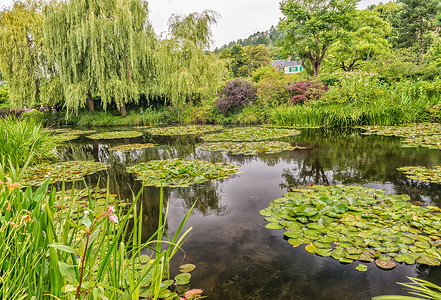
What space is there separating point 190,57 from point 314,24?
10731 mm

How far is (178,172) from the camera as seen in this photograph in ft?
15.2

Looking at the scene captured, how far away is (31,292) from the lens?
3.59 ft

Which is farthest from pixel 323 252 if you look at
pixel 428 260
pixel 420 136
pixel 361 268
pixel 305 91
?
pixel 305 91

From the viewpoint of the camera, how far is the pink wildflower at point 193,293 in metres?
1.78

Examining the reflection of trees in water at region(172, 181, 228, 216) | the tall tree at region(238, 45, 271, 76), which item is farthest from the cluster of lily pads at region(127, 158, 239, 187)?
the tall tree at region(238, 45, 271, 76)

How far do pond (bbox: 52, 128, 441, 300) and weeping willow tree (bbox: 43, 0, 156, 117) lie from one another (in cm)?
761

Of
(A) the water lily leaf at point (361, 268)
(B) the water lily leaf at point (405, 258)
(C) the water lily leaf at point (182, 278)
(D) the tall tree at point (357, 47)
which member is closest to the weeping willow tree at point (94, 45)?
(C) the water lily leaf at point (182, 278)

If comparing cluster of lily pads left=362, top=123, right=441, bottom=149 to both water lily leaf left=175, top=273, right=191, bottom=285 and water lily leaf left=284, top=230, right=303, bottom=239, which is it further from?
water lily leaf left=175, top=273, right=191, bottom=285

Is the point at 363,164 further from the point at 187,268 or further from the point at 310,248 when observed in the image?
A: the point at 187,268

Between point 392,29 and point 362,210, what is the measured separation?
35.1 metres

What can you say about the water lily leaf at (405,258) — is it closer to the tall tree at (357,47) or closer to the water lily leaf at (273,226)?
the water lily leaf at (273,226)

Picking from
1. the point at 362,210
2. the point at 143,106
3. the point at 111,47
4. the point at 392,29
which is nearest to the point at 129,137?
the point at 111,47

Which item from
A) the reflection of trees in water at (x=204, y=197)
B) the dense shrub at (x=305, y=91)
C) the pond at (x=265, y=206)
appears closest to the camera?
the pond at (x=265, y=206)

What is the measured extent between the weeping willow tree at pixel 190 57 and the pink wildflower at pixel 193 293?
13.3m
